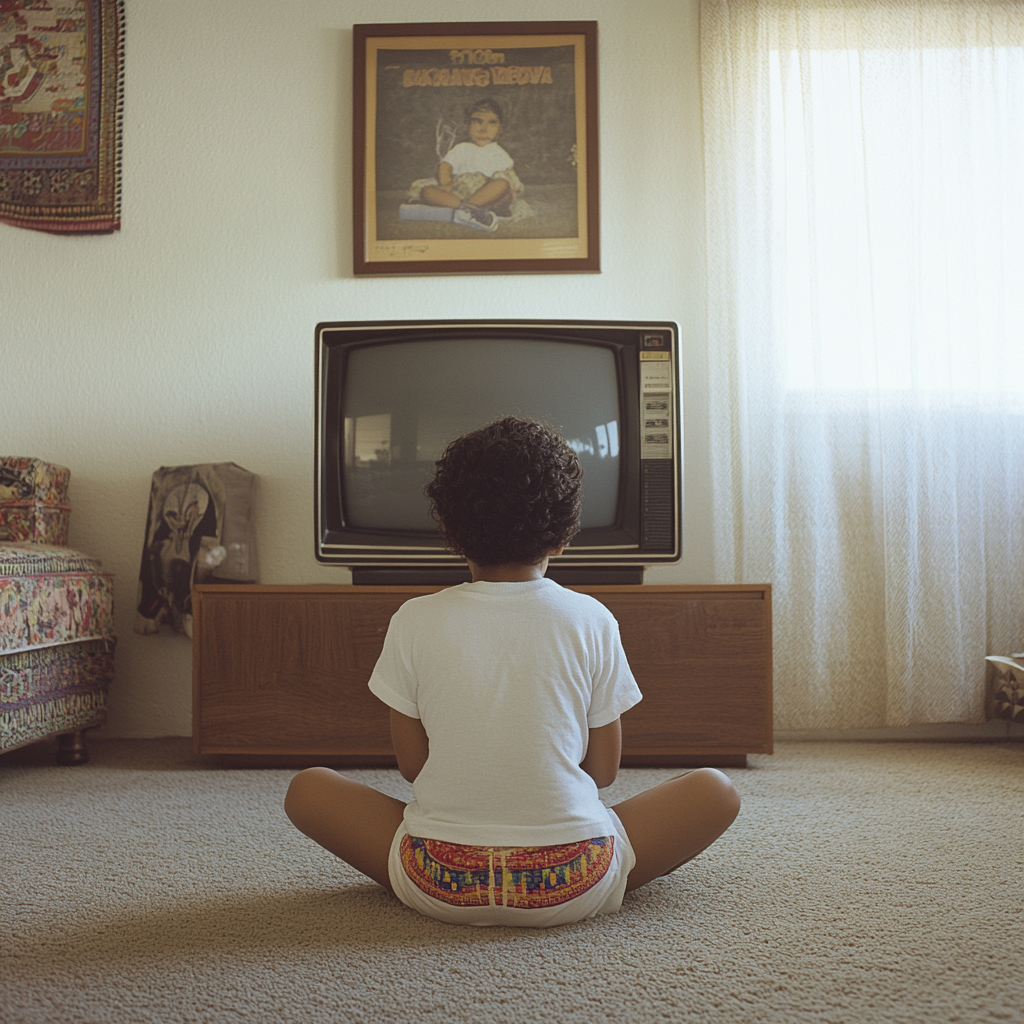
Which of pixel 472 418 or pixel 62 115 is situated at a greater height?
pixel 62 115

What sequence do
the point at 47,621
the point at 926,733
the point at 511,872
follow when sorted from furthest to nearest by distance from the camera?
the point at 926,733
the point at 47,621
the point at 511,872

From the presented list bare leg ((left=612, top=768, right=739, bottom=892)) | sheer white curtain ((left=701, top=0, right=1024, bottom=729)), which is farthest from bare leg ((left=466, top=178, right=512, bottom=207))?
bare leg ((left=612, top=768, right=739, bottom=892))

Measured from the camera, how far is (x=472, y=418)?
1861 mm

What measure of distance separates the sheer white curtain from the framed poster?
35 cm

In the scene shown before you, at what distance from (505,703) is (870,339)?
169 centimetres

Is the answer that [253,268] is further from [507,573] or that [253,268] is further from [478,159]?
[507,573]

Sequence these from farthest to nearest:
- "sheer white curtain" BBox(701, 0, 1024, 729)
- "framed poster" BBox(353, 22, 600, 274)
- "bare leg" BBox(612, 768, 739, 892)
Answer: "framed poster" BBox(353, 22, 600, 274)
"sheer white curtain" BBox(701, 0, 1024, 729)
"bare leg" BBox(612, 768, 739, 892)

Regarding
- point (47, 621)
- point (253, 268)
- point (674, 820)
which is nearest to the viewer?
point (674, 820)

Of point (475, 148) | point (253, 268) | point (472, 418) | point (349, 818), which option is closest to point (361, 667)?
point (472, 418)

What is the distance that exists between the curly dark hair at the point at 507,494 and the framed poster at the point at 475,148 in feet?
4.68

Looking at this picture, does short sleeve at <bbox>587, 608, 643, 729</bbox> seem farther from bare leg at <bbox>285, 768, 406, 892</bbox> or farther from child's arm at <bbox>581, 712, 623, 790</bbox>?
bare leg at <bbox>285, 768, 406, 892</bbox>

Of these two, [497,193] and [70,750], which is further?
[497,193]

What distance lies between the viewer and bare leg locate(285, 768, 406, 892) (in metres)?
0.98

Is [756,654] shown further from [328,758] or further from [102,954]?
[102,954]
